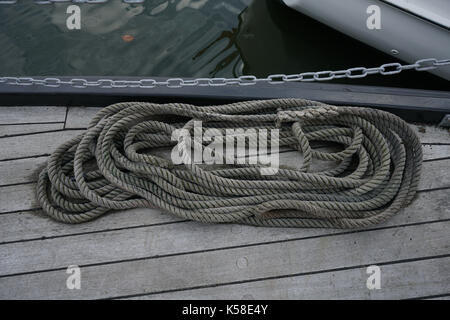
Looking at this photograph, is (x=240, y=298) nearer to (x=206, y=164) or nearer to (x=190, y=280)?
(x=190, y=280)

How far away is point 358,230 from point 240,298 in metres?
0.62

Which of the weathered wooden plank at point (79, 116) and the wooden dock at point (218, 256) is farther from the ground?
the weathered wooden plank at point (79, 116)

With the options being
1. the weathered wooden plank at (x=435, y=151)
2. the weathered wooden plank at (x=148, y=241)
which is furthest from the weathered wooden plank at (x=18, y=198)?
the weathered wooden plank at (x=435, y=151)

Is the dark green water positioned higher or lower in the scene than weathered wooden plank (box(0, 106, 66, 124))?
higher

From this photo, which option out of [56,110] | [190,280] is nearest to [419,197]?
[190,280]

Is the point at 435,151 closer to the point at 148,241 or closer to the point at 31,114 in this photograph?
the point at 148,241

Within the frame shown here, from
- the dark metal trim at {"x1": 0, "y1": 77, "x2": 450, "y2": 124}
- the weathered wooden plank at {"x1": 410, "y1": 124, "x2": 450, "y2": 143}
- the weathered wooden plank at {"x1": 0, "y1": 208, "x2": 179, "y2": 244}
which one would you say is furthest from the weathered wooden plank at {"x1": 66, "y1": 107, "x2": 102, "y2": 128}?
the weathered wooden plank at {"x1": 410, "y1": 124, "x2": 450, "y2": 143}

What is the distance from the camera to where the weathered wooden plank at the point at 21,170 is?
6.63ft

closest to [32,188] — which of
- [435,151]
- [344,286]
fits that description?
[344,286]

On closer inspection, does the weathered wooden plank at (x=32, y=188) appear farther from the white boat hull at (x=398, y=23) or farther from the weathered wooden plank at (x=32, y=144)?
the white boat hull at (x=398, y=23)

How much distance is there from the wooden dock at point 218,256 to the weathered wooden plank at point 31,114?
465mm

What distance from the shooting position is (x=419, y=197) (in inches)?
74.6

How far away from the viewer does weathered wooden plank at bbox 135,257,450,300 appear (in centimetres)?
167

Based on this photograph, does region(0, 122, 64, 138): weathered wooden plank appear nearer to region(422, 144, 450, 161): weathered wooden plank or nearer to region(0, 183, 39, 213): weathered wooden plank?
region(0, 183, 39, 213): weathered wooden plank
